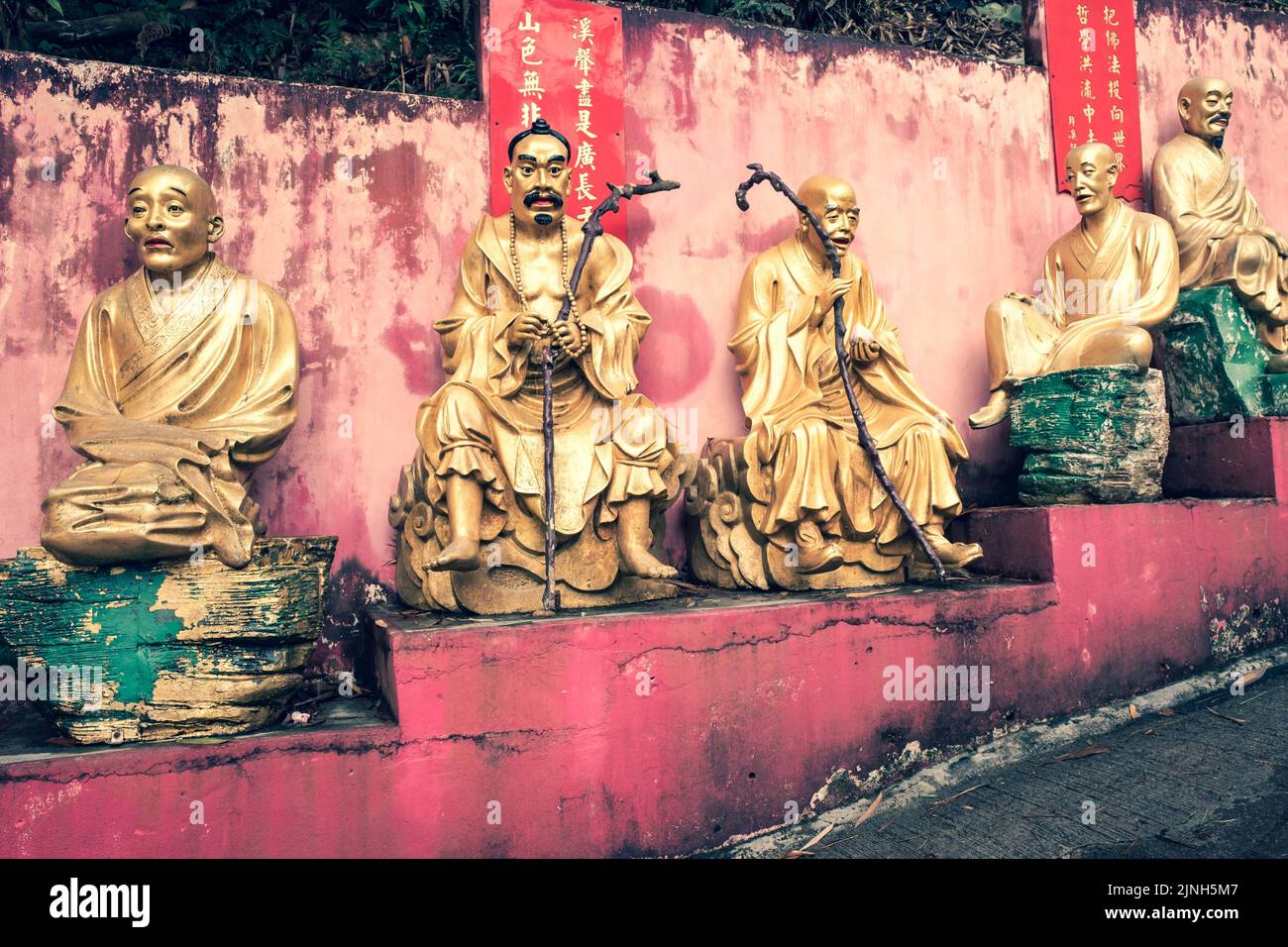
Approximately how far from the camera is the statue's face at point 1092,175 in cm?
509

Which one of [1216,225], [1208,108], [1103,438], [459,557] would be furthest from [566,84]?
[1208,108]

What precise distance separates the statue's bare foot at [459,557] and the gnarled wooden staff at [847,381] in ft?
5.53

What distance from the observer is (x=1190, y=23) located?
6.34 metres

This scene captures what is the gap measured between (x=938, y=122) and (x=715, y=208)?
1.48m

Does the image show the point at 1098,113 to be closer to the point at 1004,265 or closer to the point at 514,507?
the point at 1004,265

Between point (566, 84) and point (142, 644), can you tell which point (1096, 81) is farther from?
point (142, 644)

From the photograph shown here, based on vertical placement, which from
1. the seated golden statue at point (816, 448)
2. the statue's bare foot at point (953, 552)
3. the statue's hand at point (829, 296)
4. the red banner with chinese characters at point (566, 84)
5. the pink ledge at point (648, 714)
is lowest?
the pink ledge at point (648, 714)

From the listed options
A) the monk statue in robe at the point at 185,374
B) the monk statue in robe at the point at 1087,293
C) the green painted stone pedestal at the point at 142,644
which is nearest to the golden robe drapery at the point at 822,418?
the monk statue in robe at the point at 1087,293

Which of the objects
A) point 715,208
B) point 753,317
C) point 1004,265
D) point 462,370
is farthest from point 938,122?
point 462,370

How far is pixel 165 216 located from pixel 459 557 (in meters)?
1.60

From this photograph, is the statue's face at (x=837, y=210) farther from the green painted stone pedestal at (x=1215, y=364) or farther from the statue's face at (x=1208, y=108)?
the statue's face at (x=1208, y=108)

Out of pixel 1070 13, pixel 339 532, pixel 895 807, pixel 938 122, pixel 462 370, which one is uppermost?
pixel 1070 13

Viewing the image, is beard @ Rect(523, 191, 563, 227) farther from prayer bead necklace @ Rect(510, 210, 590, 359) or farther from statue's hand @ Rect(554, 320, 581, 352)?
statue's hand @ Rect(554, 320, 581, 352)

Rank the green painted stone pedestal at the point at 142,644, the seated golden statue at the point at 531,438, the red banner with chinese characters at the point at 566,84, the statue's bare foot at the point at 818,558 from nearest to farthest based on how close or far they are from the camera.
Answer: the green painted stone pedestal at the point at 142,644 → the seated golden statue at the point at 531,438 → the statue's bare foot at the point at 818,558 → the red banner with chinese characters at the point at 566,84
